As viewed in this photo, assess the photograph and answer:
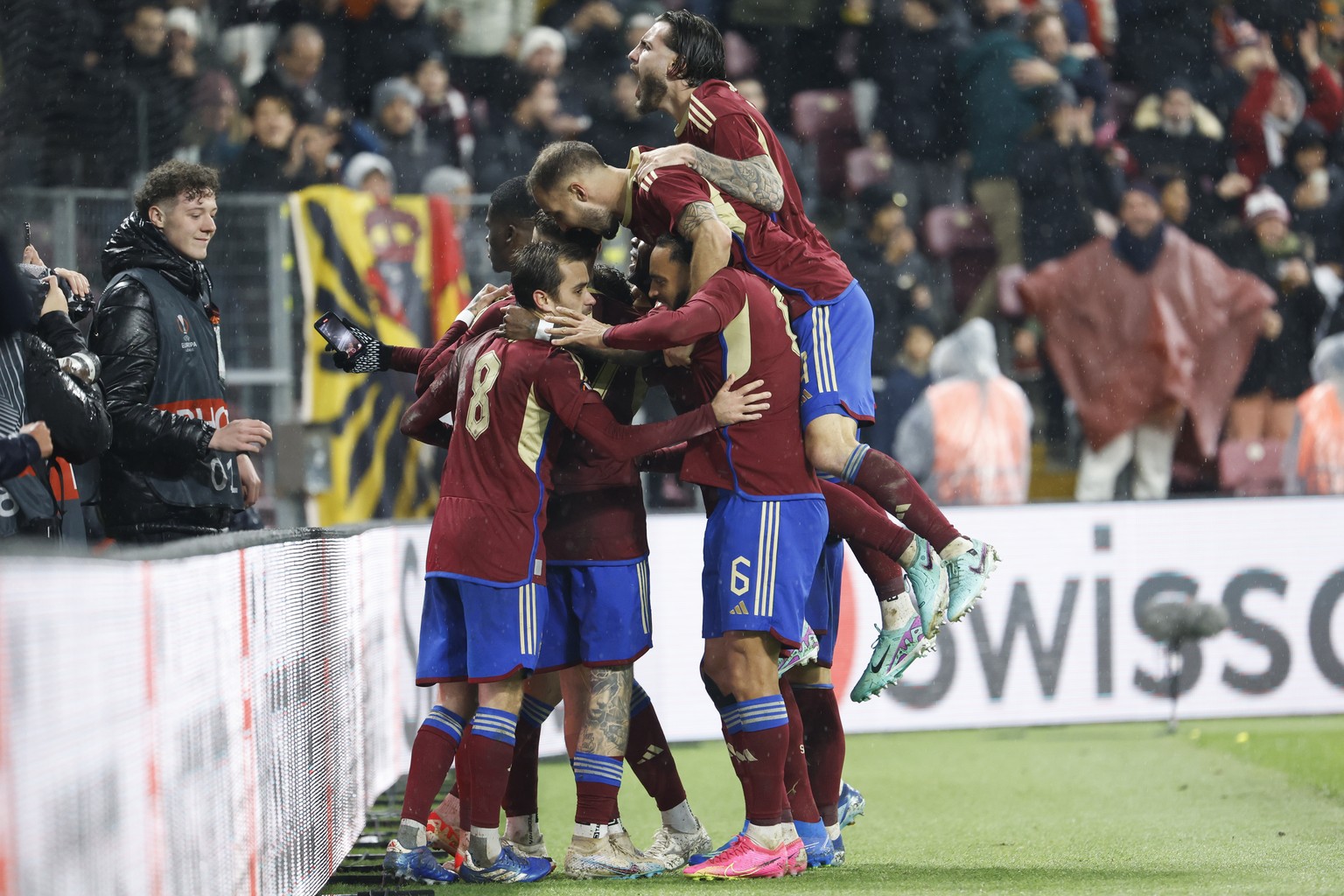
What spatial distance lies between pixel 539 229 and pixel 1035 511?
4.50 meters

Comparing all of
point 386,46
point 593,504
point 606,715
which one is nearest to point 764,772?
point 606,715

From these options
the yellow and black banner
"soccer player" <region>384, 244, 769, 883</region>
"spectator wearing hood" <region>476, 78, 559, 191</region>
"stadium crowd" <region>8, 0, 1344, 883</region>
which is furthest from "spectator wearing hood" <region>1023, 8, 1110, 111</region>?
"soccer player" <region>384, 244, 769, 883</region>

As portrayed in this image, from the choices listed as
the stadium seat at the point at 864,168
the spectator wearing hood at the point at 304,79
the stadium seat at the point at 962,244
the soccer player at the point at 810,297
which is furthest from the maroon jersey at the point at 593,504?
the stadium seat at the point at 864,168

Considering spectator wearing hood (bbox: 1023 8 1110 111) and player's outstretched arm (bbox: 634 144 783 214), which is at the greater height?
spectator wearing hood (bbox: 1023 8 1110 111)

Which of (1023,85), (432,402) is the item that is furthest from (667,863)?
(1023,85)

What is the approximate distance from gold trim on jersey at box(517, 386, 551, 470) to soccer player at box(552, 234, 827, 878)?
0.63 feet

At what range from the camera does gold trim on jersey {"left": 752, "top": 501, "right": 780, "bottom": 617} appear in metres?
4.38

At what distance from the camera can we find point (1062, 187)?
1059cm

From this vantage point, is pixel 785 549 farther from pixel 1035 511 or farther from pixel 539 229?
pixel 1035 511

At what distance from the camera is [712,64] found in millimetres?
4906

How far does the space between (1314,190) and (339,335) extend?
8.54m

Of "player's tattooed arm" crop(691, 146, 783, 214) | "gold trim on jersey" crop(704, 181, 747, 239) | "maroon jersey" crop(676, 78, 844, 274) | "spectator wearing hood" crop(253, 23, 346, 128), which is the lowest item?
"gold trim on jersey" crop(704, 181, 747, 239)

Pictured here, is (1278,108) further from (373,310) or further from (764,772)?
(764,772)

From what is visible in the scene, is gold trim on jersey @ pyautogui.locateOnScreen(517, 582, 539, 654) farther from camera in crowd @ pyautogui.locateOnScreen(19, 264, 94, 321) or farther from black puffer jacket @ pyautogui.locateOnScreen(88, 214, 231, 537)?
camera in crowd @ pyautogui.locateOnScreen(19, 264, 94, 321)
